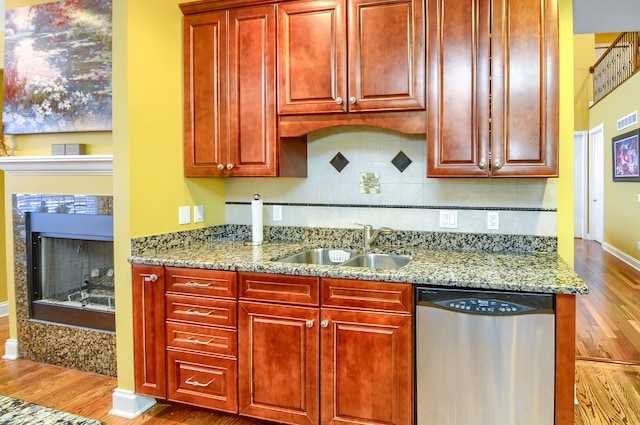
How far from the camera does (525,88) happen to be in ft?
7.59

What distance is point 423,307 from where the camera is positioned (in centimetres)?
208

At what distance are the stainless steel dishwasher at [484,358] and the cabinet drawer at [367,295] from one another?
0.21 ft

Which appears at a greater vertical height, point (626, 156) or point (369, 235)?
point (626, 156)

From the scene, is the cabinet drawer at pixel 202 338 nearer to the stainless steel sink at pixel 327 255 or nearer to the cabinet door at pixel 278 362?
the cabinet door at pixel 278 362

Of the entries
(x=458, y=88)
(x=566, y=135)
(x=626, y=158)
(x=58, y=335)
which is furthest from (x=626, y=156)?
(x=58, y=335)

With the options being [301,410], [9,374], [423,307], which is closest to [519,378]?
[423,307]

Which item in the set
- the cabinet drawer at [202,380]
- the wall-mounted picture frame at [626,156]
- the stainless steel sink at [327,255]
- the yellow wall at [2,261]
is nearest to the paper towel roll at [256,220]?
the stainless steel sink at [327,255]

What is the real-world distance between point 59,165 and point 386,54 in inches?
93.3

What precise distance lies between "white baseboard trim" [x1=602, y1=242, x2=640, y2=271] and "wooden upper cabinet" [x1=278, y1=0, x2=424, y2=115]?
6032 mm

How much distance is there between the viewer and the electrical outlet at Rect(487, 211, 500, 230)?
8.96ft

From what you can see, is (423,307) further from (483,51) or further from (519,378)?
(483,51)

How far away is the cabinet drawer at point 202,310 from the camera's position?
7.98 ft

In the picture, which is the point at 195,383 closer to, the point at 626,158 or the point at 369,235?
the point at 369,235

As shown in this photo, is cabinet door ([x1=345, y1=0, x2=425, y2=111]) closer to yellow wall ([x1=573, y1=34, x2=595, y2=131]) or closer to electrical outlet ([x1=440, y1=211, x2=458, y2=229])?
electrical outlet ([x1=440, y1=211, x2=458, y2=229])
